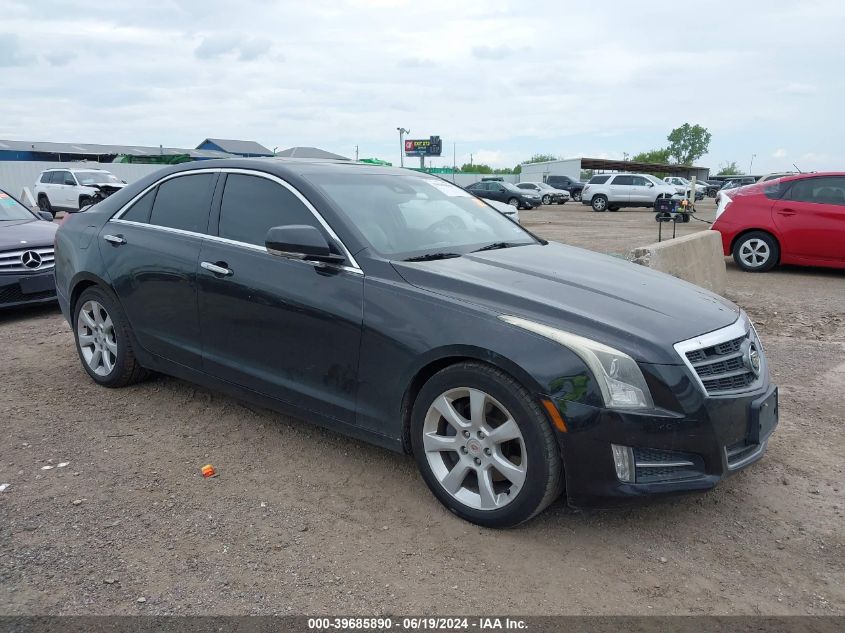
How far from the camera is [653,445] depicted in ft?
9.31

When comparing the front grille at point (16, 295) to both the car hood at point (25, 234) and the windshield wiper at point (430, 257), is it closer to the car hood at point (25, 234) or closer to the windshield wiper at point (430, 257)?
the car hood at point (25, 234)

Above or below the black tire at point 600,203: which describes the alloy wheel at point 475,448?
below

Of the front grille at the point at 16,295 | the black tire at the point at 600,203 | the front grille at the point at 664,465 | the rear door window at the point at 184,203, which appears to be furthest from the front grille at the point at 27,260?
the black tire at the point at 600,203

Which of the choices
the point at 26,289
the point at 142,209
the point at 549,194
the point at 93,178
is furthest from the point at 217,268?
the point at 549,194

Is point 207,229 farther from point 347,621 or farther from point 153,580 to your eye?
point 347,621

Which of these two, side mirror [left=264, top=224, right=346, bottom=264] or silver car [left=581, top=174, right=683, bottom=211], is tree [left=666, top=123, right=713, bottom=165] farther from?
side mirror [left=264, top=224, right=346, bottom=264]

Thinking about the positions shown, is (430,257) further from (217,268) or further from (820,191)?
(820,191)

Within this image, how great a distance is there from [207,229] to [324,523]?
6.53ft

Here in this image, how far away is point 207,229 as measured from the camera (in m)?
4.23

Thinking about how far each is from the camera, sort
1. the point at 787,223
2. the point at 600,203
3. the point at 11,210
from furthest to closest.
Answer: the point at 600,203, the point at 787,223, the point at 11,210

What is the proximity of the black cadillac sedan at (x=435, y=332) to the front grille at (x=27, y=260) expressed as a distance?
2.97 metres

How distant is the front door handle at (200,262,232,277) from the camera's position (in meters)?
3.99

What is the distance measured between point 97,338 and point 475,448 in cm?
321

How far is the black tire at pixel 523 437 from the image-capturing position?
289 centimetres
